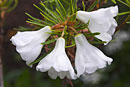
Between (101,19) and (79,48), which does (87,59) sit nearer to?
(79,48)

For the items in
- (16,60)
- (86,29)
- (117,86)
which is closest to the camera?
(86,29)

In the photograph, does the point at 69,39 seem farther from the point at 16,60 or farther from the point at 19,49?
the point at 16,60

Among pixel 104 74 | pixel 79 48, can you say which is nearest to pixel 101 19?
pixel 79 48

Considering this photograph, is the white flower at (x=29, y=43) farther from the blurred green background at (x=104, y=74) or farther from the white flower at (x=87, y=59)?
the blurred green background at (x=104, y=74)

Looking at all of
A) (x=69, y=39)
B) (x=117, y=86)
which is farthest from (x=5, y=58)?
(x=69, y=39)

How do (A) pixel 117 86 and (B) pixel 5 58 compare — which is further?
(B) pixel 5 58

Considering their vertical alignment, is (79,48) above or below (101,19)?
below

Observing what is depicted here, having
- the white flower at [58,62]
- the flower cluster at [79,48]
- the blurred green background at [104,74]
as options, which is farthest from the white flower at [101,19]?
the blurred green background at [104,74]
